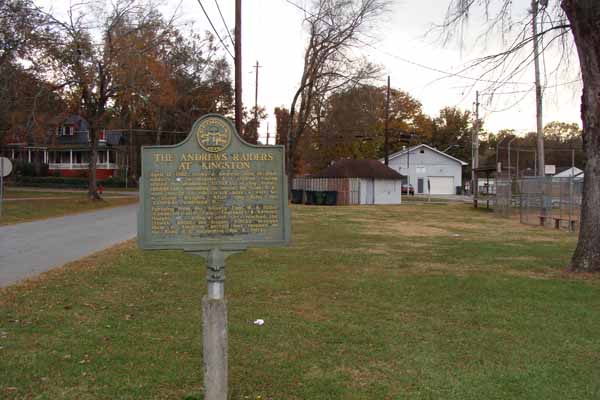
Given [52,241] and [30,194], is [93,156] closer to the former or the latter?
[30,194]

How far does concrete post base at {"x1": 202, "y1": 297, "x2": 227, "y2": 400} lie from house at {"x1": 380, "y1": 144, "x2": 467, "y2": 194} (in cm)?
7252

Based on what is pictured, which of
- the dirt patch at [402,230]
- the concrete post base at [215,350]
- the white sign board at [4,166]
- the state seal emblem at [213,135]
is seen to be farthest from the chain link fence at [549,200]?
the white sign board at [4,166]

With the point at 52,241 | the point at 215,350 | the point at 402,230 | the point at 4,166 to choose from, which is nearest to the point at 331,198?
the point at 402,230

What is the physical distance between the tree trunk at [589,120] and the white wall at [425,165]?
6561 centimetres

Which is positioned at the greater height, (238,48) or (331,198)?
(238,48)

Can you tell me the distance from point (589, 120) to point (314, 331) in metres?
7.26

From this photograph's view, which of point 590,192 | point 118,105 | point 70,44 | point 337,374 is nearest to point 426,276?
point 590,192

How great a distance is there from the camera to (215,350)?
461cm

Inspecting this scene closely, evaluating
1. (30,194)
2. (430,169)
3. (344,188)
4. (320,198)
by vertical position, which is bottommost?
(320,198)

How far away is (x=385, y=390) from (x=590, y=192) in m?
8.08

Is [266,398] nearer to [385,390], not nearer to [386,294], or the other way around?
[385,390]

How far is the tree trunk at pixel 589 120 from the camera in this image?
10.9m

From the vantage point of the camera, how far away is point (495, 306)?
847 centimetres

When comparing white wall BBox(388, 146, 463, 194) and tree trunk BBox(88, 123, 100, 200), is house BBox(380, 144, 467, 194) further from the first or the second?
tree trunk BBox(88, 123, 100, 200)
